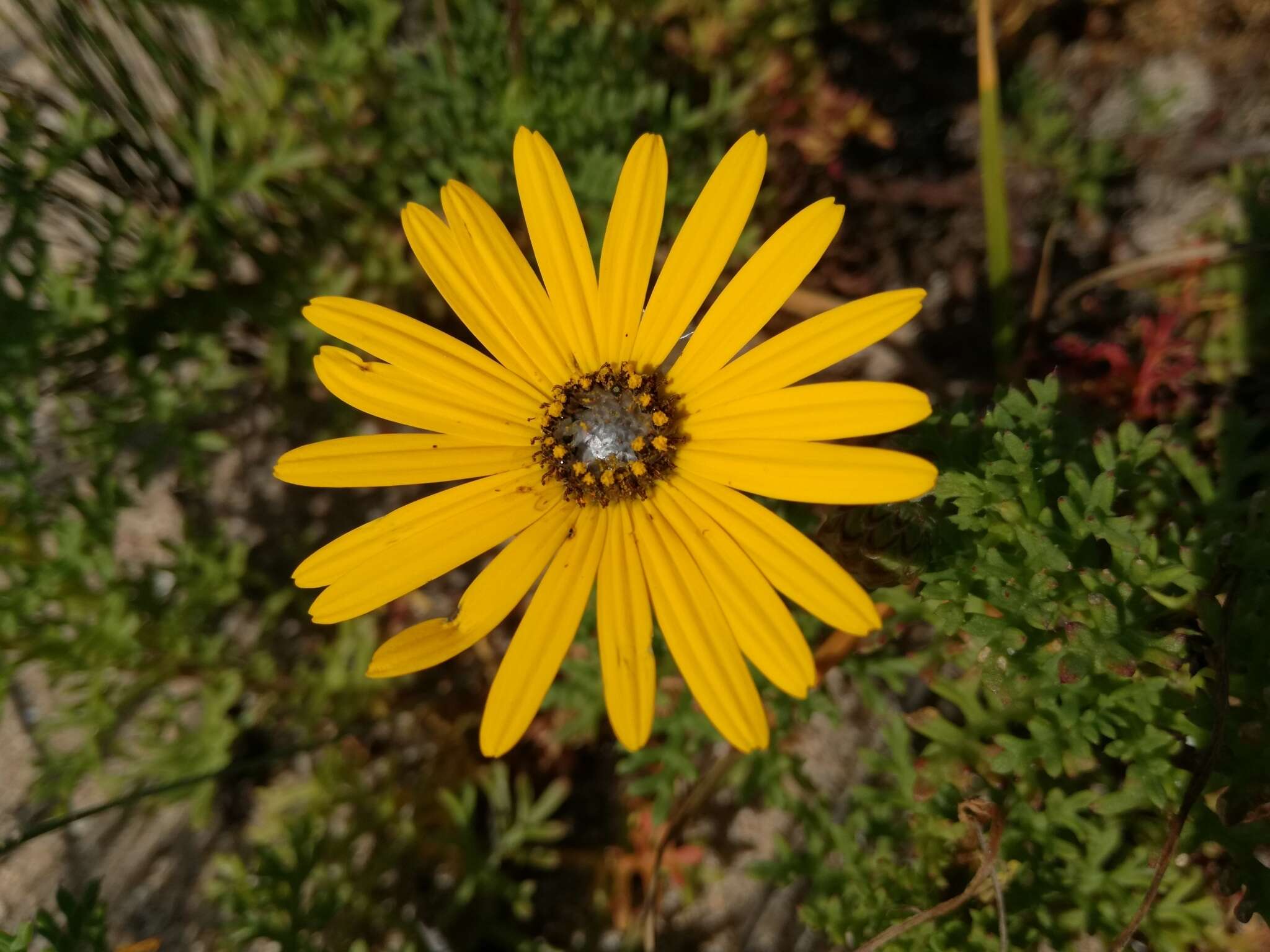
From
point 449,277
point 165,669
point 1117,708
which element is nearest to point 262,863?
point 165,669

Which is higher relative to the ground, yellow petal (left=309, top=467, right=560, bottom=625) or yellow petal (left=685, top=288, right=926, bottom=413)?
yellow petal (left=685, top=288, right=926, bottom=413)

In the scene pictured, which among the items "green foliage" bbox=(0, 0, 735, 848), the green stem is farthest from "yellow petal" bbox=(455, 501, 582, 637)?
the green stem

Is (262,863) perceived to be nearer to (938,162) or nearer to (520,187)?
(520,187)

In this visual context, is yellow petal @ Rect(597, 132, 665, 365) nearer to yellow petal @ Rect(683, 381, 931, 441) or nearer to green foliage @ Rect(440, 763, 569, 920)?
yellow petal @ Rect(683, 381, 931, 441)

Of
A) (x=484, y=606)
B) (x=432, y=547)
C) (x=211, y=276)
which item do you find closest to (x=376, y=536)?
(x=432, y=547)

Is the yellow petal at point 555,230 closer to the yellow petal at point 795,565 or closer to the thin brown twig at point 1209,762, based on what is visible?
the yellow petal at point 795,565

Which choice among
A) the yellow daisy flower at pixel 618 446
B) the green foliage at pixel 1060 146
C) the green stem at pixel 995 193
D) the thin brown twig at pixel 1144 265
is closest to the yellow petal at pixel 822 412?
the yellow daisy flower at pixel 618 446

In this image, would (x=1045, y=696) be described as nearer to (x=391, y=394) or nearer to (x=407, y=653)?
(x=407, y=653)
